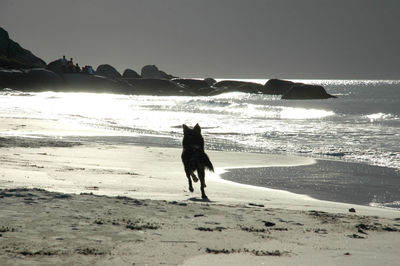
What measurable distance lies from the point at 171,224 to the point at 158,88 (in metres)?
117

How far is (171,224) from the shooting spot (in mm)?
7641

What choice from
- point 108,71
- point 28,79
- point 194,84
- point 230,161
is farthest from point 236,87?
point 230,161

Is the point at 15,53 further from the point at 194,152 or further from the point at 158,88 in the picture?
the point at 194,152

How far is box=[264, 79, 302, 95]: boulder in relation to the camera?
446 feet

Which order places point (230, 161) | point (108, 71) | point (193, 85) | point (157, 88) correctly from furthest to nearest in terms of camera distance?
1. point (108, 71)
2. point (193, 85)
3. point (157, 88)
4. point (230, 161)

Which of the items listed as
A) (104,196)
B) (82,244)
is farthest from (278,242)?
(104,196)

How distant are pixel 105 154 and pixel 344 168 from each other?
801 cm

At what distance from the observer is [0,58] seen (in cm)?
9056

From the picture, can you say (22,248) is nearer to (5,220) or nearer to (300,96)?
(5,220)

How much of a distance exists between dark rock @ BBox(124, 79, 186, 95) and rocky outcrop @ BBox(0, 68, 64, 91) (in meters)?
33.8

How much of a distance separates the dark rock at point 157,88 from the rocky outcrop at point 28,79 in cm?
3376

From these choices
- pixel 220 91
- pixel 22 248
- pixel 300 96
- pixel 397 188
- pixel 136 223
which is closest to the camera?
pixel 22 248

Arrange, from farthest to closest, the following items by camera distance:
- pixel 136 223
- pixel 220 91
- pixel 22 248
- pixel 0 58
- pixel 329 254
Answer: pixel 220 91
pixel 0 58
pixel 136 223
pixel 329 254
pixel 22 248

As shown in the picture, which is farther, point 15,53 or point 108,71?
point 108,71
